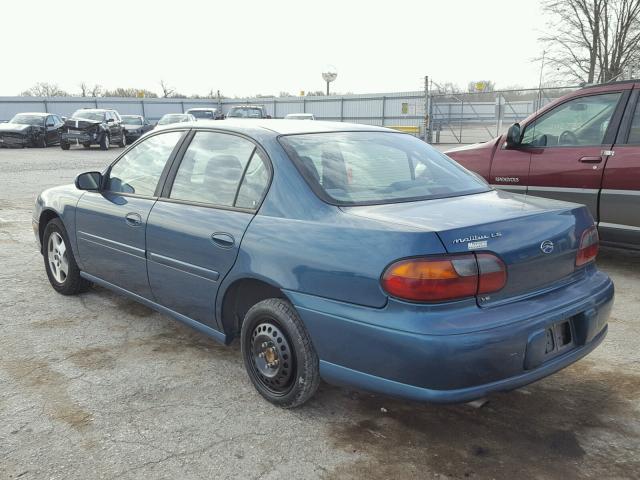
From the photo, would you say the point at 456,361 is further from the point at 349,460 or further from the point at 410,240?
the point at 349,460

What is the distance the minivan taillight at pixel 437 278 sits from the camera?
2.36 meters

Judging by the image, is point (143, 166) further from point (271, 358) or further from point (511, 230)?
point (511, 230)

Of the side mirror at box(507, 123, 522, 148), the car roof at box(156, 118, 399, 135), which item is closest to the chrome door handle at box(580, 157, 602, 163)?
the side mirror at box(507, 123, 522, 148)

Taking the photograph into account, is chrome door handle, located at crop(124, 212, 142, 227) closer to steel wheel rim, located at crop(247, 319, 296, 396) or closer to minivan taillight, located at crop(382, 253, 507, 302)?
steel wheel rim, located at crop(247, 319, 296, 396)

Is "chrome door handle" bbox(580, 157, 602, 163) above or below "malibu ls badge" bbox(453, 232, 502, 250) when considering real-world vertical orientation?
above

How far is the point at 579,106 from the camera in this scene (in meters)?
5.65

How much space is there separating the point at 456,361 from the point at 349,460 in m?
0.69

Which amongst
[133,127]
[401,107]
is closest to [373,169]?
[133,127]


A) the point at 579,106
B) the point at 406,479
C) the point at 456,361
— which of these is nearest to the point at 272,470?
the point at 406,479

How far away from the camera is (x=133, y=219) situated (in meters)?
3.74

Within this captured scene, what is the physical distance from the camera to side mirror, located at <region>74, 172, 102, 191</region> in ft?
13.6

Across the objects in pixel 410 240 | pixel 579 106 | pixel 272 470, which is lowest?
pixel 272 470

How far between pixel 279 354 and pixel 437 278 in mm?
965

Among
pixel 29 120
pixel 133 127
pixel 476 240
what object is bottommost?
pixel 476 240
